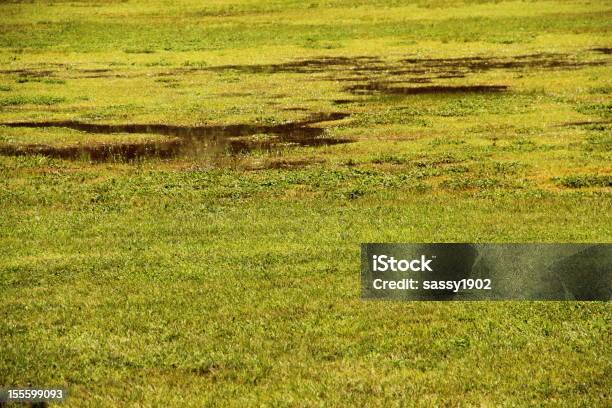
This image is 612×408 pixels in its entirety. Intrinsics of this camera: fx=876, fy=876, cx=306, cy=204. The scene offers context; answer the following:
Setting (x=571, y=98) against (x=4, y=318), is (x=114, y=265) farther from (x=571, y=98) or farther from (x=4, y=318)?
(x=571, y=98)

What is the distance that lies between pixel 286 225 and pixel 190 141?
54.0 ft

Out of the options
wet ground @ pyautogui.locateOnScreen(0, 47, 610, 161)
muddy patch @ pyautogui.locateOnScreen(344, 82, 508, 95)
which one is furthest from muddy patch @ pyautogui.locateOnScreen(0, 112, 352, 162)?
muddy patch @ pyautogui.locateOnScreen(344, 82, 508, 95)

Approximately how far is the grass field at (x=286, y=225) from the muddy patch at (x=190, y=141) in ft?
0.65

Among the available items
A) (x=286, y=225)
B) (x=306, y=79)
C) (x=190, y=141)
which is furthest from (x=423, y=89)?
(x=286, y=225)

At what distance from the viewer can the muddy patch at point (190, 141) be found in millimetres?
33281

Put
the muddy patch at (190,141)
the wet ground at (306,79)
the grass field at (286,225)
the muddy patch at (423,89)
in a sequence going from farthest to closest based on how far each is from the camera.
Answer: the muddy patch at (423,89) < the wet ground at (306,79) < the muddy patch at (190,141) < the grass field at (286,225)

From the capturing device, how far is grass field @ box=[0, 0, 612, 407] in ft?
39.7

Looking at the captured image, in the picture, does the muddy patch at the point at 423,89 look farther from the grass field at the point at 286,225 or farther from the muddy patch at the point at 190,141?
the muddy patch at the point at 190,141

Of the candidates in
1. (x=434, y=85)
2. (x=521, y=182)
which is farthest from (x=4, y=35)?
(x=521, y=182)

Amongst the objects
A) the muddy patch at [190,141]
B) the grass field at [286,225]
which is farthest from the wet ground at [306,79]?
the grass field at [286,225]

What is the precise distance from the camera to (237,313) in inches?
568

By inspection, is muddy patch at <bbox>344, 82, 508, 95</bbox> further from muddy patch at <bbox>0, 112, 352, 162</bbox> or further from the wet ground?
muddy patch at <bbox>0, 112, 352, 162</bbox>

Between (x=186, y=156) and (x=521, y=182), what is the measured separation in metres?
12.8

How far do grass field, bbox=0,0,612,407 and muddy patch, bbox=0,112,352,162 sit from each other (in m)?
0.20
